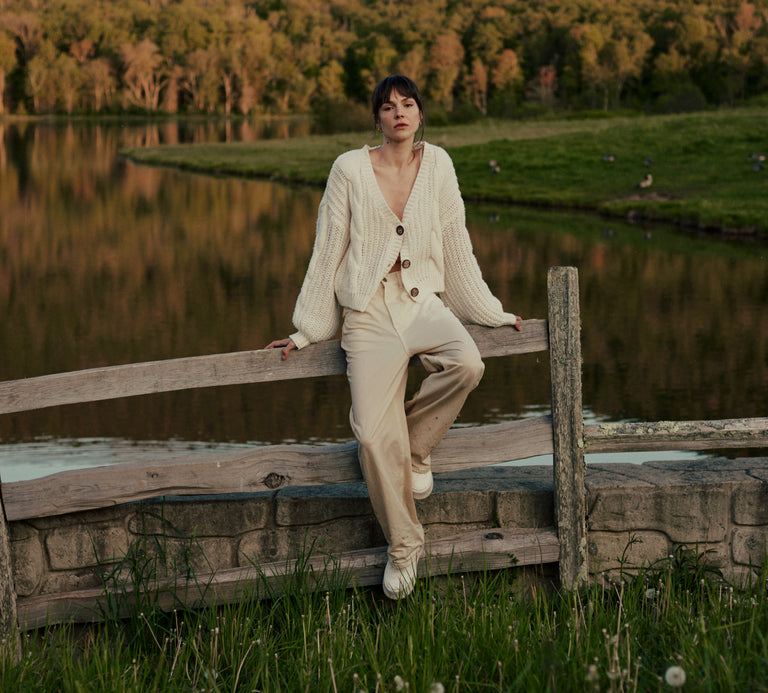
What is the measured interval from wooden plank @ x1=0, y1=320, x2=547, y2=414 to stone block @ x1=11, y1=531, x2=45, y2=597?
1.98ft

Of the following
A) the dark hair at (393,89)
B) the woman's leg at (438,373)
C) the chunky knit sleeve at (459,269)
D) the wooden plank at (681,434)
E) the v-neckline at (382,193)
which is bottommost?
the wooden plank at (681,434)

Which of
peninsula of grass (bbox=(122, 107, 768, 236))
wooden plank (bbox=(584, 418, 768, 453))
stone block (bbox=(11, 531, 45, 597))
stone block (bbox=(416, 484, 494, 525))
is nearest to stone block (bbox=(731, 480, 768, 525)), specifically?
wooden plank (bbox=(584, 418, 768, 453))


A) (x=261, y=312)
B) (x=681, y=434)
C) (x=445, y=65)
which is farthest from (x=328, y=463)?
(x=445, y=65)

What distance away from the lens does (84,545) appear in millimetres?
4953

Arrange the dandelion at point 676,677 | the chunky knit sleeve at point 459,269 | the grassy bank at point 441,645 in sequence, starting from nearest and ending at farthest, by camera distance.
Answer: the dandelion at point 676,677 < the grassy bank at point 441,645 < the chunky knit sleeve at point 459,269

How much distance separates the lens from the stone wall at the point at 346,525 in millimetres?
4941

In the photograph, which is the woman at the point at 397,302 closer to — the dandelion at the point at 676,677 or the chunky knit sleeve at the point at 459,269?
the chunky knit sleeve at the point at 459,269

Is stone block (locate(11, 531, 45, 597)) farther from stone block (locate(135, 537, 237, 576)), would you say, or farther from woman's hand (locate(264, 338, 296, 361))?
woman's hand (locate(264, 338, 296, 361))

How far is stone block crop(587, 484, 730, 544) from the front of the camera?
4.96 metres

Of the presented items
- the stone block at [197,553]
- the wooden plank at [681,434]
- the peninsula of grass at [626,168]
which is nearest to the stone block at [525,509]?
the wooden plank at [681,434]

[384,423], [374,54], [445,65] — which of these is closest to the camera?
[384,423]

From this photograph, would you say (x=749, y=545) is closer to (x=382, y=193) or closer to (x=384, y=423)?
(x=384, y=423)

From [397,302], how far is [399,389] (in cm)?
38

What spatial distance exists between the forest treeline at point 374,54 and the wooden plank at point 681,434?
6440 centimetres
